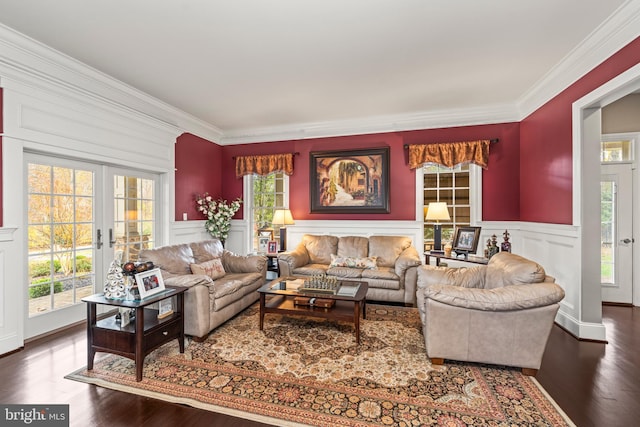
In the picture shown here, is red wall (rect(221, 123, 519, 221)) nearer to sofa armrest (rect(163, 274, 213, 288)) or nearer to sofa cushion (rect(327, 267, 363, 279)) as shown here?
sofa cushion (rect(327, 267, 363, 279))

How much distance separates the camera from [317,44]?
287cm

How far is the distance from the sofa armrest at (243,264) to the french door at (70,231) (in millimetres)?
1313

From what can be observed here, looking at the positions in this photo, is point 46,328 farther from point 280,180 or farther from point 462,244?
point 462,244

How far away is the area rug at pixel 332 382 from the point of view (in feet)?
6.36

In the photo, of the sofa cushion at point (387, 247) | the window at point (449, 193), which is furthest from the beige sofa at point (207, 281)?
the window at point (449, 193)

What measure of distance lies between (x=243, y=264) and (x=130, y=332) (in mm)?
1913

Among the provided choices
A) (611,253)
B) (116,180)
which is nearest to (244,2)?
(116,180)

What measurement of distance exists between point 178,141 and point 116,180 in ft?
4.14

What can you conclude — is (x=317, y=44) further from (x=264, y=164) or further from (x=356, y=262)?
(x=264, y=164)

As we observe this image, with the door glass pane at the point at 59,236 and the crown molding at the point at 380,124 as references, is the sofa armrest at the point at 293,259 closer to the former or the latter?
the crown molding at the point at 380,124

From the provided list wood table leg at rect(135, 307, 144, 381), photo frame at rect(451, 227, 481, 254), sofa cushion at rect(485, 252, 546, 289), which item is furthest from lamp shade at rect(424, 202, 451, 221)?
wood table leg at rect(135, 307, 144, 381)

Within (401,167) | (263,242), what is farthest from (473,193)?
(263,242)

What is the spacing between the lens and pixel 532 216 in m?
4.23

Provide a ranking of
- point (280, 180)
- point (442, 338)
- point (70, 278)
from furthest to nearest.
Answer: point (280, 180), point (70, 278), point (442, 338)
